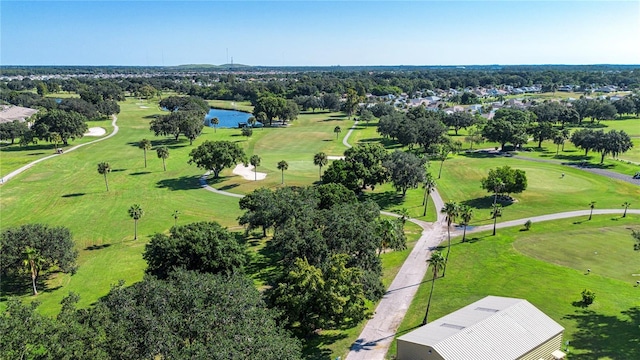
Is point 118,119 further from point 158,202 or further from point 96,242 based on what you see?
point 96,242

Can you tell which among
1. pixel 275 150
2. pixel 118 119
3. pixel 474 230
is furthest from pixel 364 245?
pixel 118 119

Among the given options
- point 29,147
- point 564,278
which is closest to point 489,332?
point 564,278

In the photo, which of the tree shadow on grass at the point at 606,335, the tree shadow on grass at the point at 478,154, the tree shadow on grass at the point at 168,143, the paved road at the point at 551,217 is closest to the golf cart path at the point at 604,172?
the tree shadow on grass at the point at 478,154

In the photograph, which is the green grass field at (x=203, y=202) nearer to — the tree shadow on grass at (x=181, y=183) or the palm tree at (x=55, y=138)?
the tree shadow on grass at (x=181, y=183)

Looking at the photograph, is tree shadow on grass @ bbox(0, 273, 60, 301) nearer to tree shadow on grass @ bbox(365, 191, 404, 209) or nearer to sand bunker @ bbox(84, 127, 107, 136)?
tree shadow on grass @ bbox(365, 191, 404, 209)

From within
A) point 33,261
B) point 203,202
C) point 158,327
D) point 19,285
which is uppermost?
point 158,327

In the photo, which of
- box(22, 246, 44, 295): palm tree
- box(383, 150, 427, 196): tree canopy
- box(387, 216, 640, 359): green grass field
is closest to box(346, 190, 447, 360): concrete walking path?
box(387, 216, 640, 359): green grass field

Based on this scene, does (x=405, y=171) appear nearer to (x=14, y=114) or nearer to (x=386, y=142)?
(x=386, y=142)
